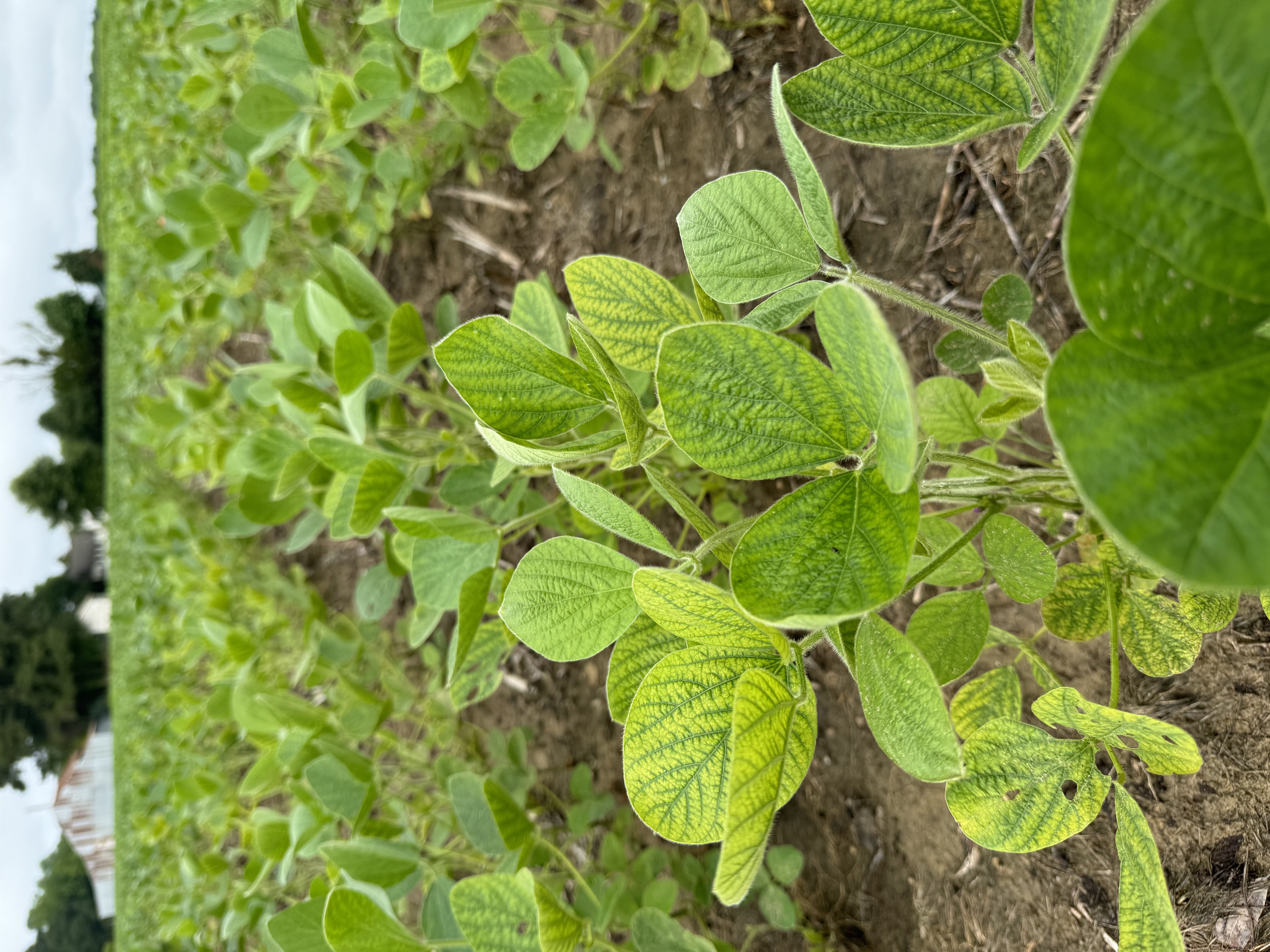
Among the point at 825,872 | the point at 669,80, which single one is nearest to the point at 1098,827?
the point at 825,872

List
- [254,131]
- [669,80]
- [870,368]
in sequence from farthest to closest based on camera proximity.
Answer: [254,131]
[669,80]
[870,368]

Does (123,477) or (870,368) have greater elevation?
(870,368)

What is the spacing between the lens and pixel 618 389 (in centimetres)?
→ 46

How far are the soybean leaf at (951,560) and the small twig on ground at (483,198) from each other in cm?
136

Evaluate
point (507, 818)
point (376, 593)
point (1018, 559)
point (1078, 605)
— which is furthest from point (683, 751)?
point (376, 593)

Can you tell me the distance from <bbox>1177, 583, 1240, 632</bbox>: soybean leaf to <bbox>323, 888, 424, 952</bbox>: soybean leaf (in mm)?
771

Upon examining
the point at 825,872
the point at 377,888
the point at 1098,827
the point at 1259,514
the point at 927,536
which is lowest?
the point at 825,872

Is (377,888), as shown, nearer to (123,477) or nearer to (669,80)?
(669,80)

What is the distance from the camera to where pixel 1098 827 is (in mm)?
840

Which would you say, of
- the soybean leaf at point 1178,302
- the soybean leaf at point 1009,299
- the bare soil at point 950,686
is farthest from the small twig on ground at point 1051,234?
the soybean leaf at point 1178,302

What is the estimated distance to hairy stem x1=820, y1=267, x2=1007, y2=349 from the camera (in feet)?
1.56

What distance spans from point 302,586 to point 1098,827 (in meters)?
2.12

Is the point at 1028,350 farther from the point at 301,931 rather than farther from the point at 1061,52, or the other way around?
the point at 301,931

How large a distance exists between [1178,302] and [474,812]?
1072 millimetres
